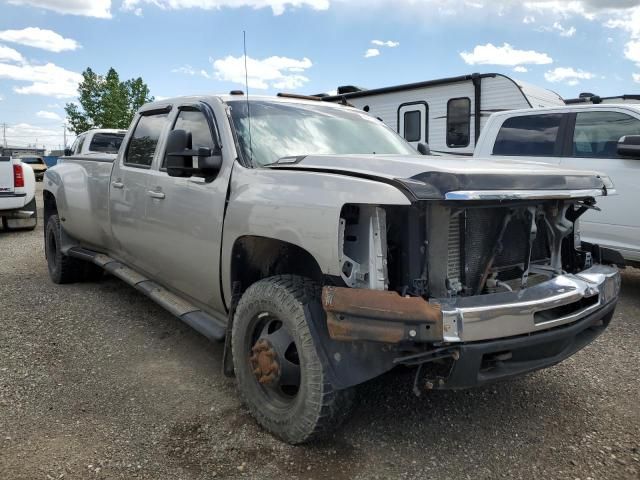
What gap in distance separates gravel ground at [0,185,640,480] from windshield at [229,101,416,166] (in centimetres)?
151

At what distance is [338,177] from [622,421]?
216 cm

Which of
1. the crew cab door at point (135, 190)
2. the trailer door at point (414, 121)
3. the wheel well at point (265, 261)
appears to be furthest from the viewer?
the trailer door at point (414, 121)

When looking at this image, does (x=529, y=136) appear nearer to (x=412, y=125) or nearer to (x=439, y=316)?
(x=412, y=125)

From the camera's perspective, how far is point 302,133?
3.76 meters

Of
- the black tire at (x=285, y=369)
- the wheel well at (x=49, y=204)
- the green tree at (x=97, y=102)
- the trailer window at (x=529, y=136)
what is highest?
the green tree at (x=97, y=102)

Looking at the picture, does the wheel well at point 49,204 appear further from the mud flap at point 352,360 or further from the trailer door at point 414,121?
the trailer door at point 414,121

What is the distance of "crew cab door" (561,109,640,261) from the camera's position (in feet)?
18.5

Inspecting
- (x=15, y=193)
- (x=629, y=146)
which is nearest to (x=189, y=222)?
(x=629, y=146)

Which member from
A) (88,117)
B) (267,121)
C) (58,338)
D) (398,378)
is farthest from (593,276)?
(88,117)

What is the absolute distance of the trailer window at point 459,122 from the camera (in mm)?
9805

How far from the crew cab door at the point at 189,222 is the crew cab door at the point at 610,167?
13.8 feet

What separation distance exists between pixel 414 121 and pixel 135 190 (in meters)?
7.30

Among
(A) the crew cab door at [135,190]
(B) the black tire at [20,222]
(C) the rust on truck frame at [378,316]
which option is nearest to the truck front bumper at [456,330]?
(C) the rust on truck frame at [378,316]

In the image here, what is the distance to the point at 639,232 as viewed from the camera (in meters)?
5.59
